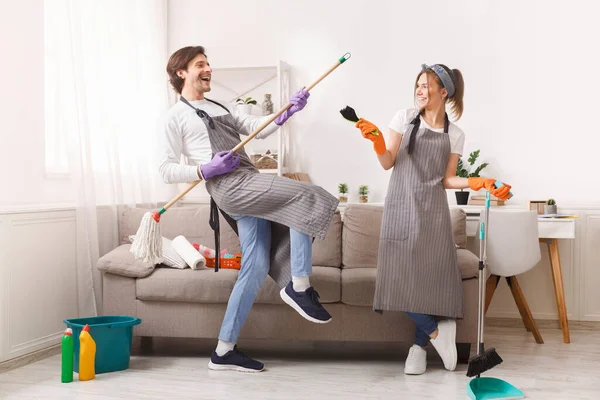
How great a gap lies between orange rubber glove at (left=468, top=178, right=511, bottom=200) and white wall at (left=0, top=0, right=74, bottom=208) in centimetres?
229

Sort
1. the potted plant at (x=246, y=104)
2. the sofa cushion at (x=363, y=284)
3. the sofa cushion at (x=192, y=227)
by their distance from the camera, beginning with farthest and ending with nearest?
1. the potted plant at (x=246, y=104)
2. the sofa cushion at (x=192, y=227)
3. the sofa cushion at (x=363, y=284)

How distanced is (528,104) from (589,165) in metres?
0.52

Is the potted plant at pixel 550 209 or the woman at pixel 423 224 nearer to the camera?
the woman at pixel 423 224

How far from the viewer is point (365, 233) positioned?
380cm

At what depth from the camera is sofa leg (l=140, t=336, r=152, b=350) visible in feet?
Answer: 12.2

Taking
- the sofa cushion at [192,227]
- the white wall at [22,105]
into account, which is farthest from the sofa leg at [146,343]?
the white wall at [22,105]

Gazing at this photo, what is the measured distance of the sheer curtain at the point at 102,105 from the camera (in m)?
3.74

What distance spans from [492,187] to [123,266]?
178cm

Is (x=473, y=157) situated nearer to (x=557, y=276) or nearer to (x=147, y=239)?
(x=557, y=276)

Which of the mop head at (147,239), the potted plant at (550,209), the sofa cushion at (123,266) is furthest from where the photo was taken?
the potted plant at (550,209)

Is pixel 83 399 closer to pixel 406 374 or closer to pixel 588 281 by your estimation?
pixel 406 374

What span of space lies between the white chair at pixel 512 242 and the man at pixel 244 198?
4.00 ft

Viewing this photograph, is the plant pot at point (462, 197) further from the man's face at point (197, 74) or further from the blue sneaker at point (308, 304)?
the man's face at point (197, 74)

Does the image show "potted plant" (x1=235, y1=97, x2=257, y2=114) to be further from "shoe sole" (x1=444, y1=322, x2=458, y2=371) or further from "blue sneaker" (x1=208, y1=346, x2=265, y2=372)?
"shoe sole" (x1=444, y1=322, x2=458, y2=371)
